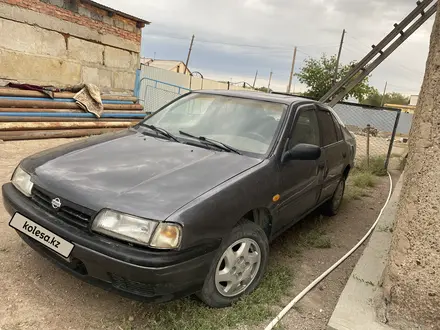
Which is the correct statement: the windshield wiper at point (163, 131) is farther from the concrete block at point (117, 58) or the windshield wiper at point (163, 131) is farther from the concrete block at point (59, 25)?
the concrete block at point (117, 58)

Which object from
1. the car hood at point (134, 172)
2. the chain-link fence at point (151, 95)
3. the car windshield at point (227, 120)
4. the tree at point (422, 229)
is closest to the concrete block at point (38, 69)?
the chain-link fence at point (151, 95)

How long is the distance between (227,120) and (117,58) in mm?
8097

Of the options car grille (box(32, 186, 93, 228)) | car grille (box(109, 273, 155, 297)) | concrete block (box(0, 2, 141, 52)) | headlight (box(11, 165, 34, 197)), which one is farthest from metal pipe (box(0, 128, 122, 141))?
car grille (box(109, 273, 155, 297))

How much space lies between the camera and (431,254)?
6.53ft

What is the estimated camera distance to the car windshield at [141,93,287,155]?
307 centimetres

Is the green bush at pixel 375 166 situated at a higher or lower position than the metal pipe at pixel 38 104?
lower

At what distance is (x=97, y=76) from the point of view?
31.9 feet

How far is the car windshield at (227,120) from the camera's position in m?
3.07

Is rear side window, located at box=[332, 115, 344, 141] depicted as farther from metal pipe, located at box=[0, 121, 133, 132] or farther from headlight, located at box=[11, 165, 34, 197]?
metal pipe, located at box=[0, 121, 133, 132]

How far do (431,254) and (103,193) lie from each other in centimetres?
200

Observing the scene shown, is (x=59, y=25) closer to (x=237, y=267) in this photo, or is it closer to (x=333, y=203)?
(x=333, y=203)

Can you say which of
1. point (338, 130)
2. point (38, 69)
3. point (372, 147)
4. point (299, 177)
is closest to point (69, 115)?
point (38, 69)

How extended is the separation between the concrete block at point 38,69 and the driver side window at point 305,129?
711 cm

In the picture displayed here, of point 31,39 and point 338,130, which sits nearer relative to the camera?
point 338,130
